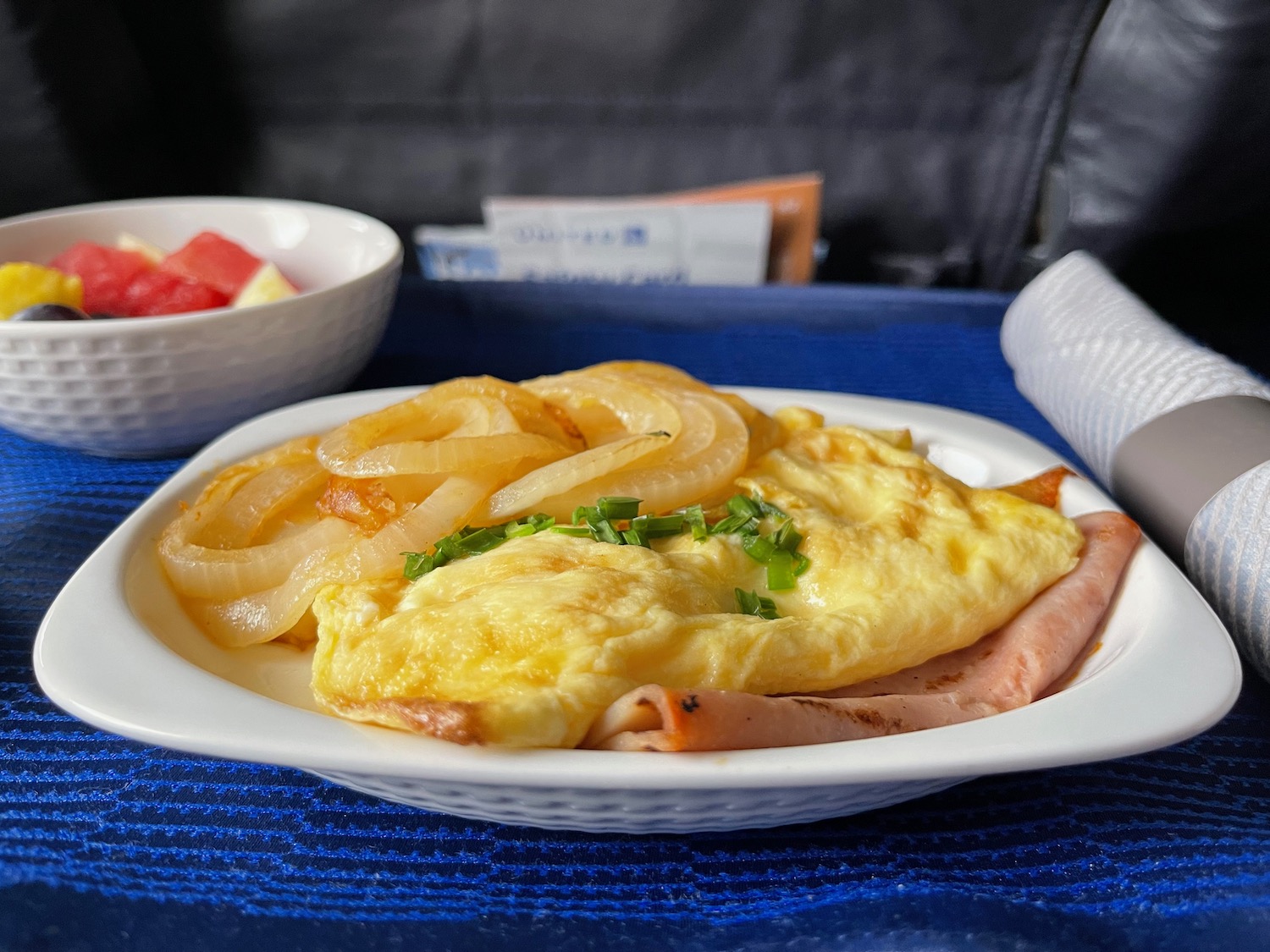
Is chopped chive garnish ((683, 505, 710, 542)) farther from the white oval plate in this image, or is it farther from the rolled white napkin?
the rolled white napkin

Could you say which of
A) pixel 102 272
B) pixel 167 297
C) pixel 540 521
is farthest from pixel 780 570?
pixel 102 272

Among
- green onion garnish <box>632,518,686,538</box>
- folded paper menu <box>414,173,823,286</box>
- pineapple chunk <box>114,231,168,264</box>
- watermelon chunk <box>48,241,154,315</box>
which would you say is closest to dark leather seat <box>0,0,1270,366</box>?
folded paper menu <box>414,173,823,286</box>

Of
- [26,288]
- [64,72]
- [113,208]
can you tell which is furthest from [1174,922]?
[64,72]

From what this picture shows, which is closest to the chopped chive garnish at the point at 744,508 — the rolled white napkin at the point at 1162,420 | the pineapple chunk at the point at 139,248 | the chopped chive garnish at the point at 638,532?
the chopped chive garnish at the point at 638,532

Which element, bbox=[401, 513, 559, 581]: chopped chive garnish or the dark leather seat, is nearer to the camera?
bbox=[401, 513, 559, 581]: chopped chive garnish

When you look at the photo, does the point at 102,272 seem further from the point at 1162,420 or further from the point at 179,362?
the point at 1162,420
